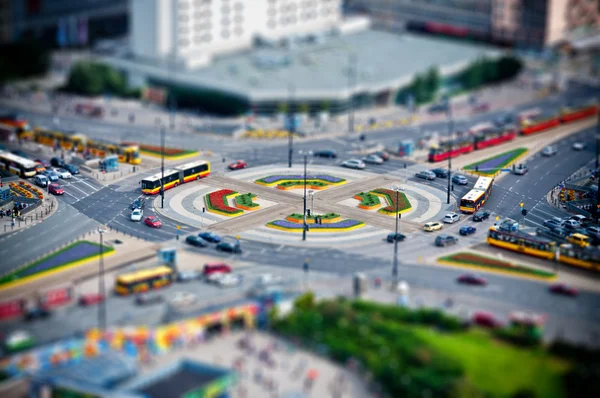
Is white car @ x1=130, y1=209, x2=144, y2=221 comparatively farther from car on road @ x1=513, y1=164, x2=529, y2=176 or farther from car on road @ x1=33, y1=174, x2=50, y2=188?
car on road @ x1=513, y1=164, x2=529, y2=176

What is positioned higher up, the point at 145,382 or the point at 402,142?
the point at 402,142

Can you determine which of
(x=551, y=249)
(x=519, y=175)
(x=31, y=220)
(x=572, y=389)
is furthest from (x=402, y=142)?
(x=572, y=389)

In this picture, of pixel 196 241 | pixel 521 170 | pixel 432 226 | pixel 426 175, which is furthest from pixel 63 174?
pixel 521 170

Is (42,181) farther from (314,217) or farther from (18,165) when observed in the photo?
(314,217)

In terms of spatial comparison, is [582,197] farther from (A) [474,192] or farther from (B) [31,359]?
(B) [31,359]


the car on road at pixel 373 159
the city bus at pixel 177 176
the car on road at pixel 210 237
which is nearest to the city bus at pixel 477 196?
the car on road at pixel 373 159

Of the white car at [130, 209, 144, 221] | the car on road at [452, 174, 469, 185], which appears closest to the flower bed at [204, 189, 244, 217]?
the white car at [130, 209, 144, 221]

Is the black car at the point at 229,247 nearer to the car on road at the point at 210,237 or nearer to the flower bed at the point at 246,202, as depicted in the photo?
the car on road at the point at 210,237
